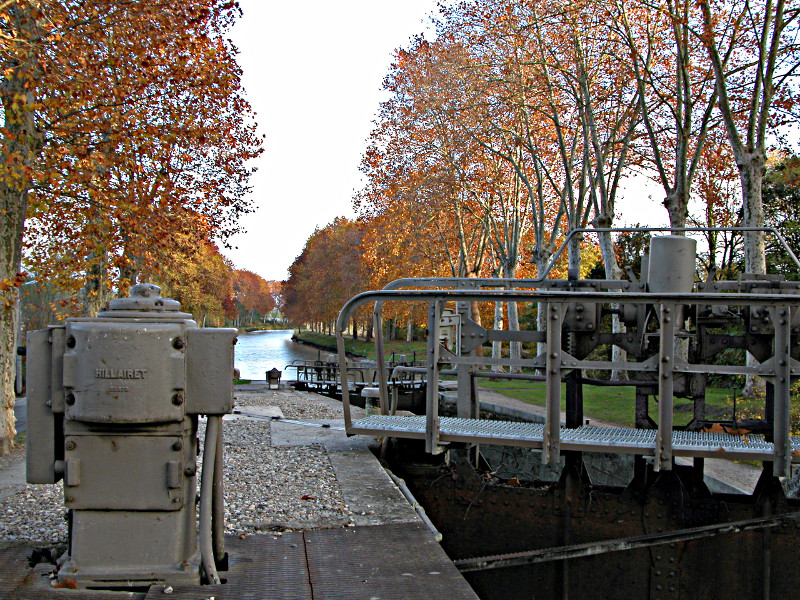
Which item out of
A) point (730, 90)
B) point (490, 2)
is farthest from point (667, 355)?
point (490, 2)

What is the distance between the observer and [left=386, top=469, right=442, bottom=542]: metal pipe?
5.18 meters

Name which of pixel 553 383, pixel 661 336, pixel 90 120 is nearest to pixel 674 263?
pixel 661 336

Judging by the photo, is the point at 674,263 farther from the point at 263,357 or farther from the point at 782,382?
the point at 263,357

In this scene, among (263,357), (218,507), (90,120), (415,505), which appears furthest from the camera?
(263,357)

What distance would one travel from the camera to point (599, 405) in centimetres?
1764

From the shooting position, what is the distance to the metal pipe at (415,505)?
5.18m

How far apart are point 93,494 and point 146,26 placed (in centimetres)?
1125

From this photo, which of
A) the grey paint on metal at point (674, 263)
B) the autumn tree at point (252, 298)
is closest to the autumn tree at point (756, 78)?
the grey paint on metal at point (674, 263)

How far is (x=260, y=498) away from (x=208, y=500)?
2140 mm

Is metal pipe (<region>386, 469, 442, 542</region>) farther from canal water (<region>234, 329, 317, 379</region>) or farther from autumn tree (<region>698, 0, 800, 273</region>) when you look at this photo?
canal water (<region>234, 329, 317, 379</region>)

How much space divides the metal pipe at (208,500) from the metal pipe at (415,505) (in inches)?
61.3

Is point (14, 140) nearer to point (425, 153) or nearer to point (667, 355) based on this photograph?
point (667, 355)

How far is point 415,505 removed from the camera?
5.90 meters

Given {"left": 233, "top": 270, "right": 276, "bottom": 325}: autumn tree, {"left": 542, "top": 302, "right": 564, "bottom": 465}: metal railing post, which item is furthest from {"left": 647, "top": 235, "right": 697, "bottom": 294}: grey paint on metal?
{"left": 233, "top": 270, "right": 276, "bottom": 325}: autumn tree
